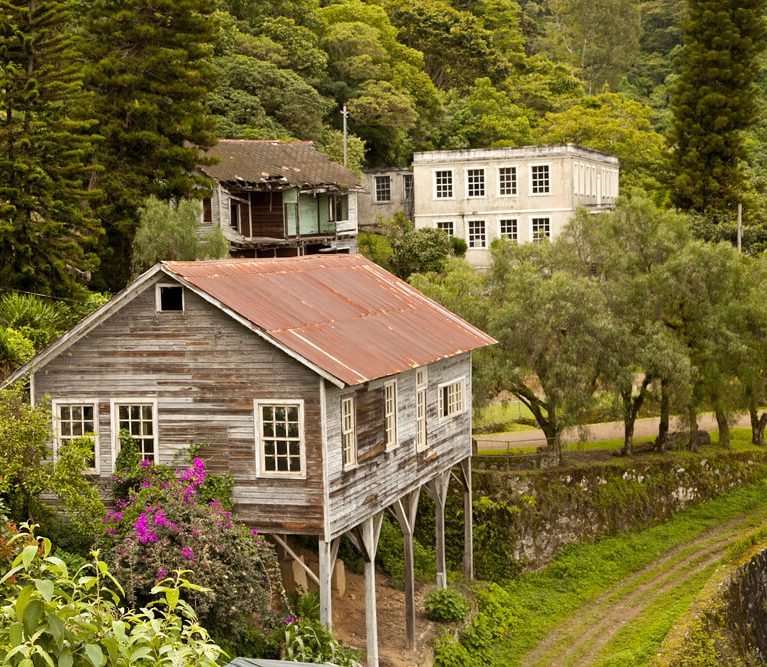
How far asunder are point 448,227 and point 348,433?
110ft

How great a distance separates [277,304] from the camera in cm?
2250

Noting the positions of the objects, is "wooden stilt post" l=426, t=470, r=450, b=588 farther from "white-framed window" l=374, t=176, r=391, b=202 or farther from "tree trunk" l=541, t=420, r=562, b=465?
"white-framed window" l=374, t=176, r=391, b=202

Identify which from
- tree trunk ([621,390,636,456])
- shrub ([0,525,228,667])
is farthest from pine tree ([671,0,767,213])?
shrub ([0,525,228,667])

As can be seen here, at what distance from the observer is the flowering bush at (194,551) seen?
19.4m

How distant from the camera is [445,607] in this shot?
27031 millimetres

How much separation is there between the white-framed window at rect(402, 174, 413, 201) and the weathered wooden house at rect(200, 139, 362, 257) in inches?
317

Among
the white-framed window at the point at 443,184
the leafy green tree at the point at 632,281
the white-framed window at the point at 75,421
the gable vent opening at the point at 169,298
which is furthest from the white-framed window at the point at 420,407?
the white-framed window at the point at 443,184

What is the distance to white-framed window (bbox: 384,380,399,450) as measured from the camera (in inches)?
931

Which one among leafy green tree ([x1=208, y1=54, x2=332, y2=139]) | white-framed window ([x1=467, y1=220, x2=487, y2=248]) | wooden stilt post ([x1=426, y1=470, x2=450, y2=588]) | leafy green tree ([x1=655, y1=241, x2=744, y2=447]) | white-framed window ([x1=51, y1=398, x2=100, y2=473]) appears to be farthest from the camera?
leafy green tree ([x1=208, y1=54, x2=332, y2=139])

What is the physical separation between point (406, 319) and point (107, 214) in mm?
14853

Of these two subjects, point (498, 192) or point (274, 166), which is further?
point (498, 192)

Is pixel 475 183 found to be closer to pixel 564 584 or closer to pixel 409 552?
pixel 564 584

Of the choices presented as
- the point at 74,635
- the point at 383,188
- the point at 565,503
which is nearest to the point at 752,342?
the point at 565,503

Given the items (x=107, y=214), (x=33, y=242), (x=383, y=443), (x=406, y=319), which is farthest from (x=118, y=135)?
(x=383, y=443)
